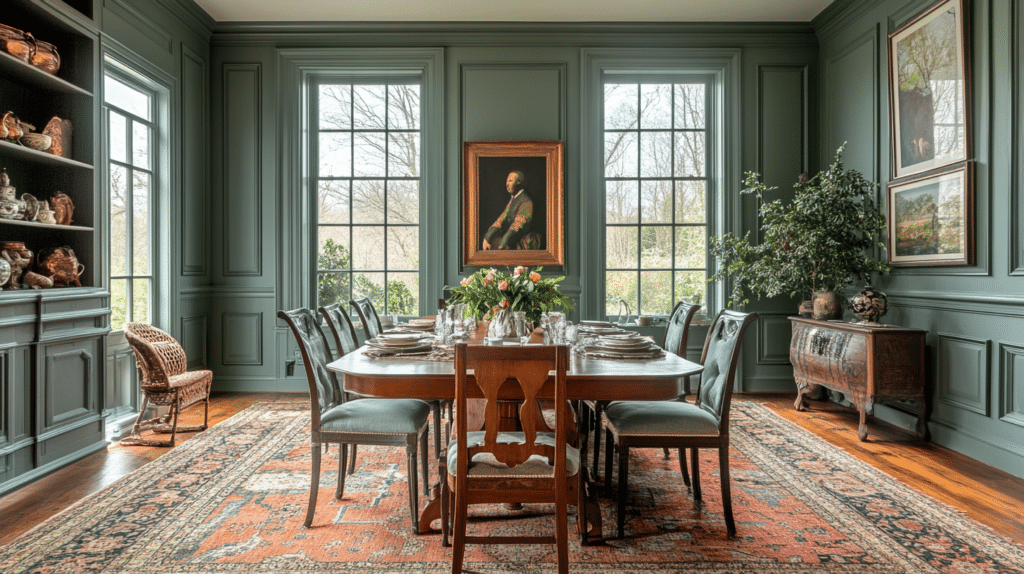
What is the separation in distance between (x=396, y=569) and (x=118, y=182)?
3.82 meters

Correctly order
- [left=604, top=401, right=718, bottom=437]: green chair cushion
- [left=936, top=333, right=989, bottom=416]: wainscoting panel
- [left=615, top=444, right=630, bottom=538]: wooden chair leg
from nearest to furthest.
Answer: [left=615, top=444, right=630, bottom=538]: wooden chair leg < [left=604, top=401, right=718, bottom=437]: green chair cushion < [left=936, top=333, right=989, bottom=416]: wainscoting panel

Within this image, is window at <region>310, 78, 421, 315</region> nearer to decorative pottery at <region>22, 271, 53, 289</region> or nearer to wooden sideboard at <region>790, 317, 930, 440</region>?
decorative pottery at <region>22, 271, 53, 289</region>

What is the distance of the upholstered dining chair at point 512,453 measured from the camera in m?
1.86

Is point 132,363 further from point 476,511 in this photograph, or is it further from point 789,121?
point 789,121

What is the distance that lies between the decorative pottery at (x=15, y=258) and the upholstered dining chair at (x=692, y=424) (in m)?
3.31

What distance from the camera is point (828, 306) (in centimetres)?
438

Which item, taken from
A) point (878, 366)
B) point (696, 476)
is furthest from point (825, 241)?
point (696, 476)

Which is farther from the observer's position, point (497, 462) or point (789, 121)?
point (789, 121)

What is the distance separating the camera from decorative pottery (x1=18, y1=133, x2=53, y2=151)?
3.15m

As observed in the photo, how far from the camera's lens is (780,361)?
5352 mm

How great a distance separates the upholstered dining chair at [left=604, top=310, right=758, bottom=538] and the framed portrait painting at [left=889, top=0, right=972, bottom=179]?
7.85 feet

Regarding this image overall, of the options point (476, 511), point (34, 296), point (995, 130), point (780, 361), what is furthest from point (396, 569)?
point (780, 361)

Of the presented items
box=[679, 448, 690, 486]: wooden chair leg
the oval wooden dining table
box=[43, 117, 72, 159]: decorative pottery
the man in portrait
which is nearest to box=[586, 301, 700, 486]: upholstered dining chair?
box=[679, 448, 690, 486]: wooden chair leg

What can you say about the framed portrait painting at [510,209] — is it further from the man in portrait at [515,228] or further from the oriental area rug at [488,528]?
the oriental area rug at [488,528]
